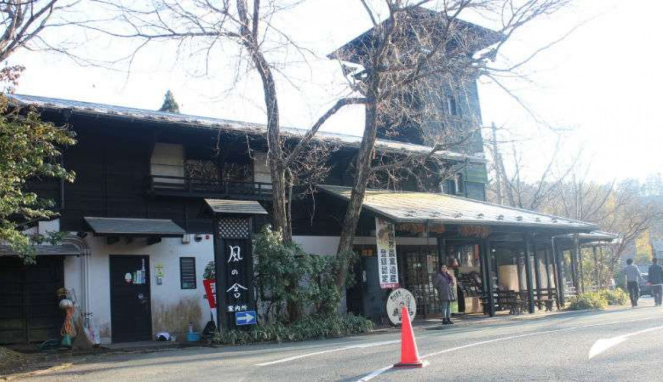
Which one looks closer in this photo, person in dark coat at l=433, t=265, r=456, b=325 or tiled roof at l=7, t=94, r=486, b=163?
tiled roof at l=7, t=94, r=486, b=163

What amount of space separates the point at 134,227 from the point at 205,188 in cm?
273

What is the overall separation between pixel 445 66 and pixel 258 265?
23.5ft

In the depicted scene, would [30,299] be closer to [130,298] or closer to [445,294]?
[130,298]

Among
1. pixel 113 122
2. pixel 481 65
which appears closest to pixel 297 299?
pixel 113 122

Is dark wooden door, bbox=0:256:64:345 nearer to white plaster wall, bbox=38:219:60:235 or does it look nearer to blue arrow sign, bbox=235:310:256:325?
white plaster wall, bbox=38:219:60:235

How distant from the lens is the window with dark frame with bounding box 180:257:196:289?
17964 millimetres

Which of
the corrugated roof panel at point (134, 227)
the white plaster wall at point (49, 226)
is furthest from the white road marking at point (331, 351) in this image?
the white plaster wall at point (49, 226)

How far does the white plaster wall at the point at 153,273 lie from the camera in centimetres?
1623

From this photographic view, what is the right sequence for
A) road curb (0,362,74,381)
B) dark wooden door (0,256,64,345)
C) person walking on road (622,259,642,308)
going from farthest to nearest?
person walking on road (622,259,642,308)
dark wooden door (0,256,64,345)
road curb (0,362,74,381)

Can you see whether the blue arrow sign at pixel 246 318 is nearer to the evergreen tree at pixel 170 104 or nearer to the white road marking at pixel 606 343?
the white road marking at pixel 606 343

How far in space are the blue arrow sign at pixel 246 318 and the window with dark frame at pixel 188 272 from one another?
12.2 ft

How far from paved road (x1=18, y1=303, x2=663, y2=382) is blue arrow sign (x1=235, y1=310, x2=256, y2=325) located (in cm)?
132

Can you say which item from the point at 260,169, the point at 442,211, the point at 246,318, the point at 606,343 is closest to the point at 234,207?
the point at 246,318

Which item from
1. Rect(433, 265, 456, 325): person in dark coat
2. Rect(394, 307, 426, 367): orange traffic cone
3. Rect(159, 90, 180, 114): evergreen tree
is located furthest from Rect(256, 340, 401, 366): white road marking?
Rect(159, 90, 180, 114): evergreen tree
